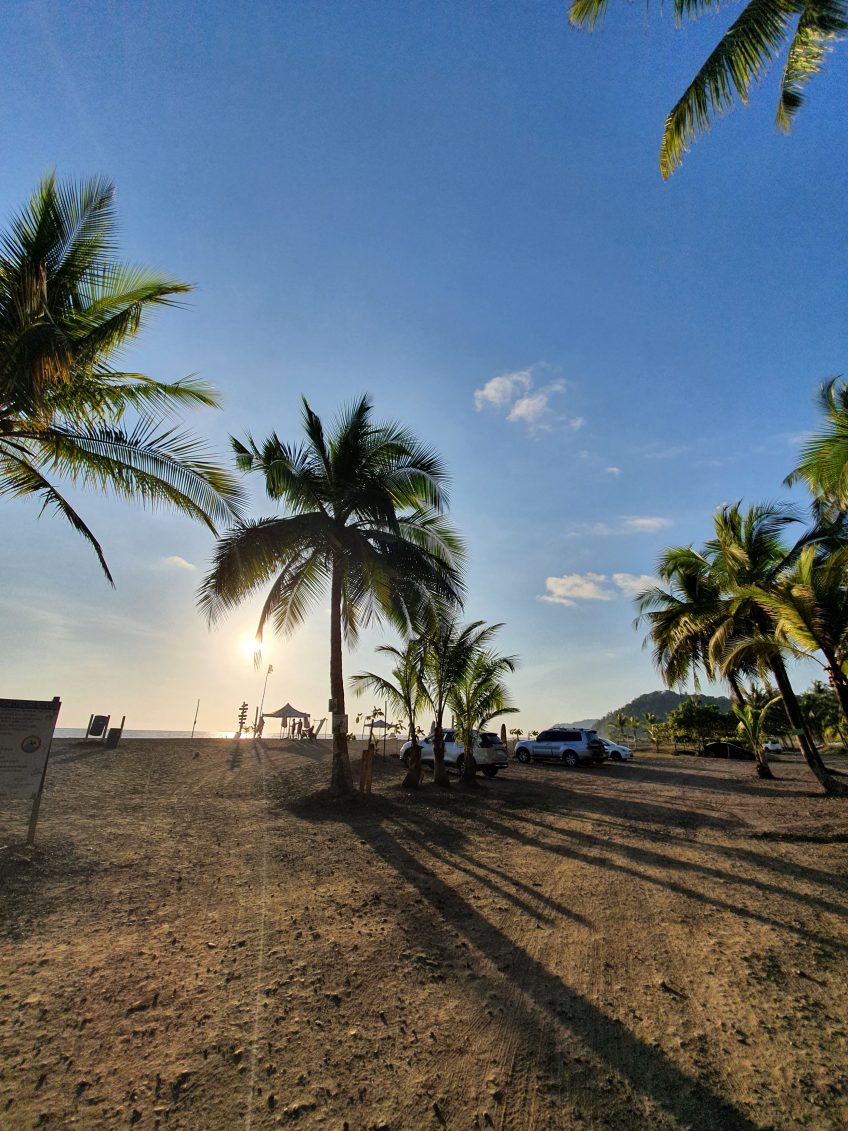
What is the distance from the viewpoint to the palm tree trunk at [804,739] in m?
13.2

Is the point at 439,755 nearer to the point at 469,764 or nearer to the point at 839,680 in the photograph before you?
the point at 469,764

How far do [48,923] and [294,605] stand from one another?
28.2 feet

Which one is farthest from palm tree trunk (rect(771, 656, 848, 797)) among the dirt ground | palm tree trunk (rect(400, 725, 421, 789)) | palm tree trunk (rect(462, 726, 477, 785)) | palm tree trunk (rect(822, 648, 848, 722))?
palm tree trunk (rect(400, 725, 421, 789))

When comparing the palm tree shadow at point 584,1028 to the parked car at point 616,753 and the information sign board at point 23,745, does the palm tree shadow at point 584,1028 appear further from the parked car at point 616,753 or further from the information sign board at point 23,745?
the parked car at point 616,753

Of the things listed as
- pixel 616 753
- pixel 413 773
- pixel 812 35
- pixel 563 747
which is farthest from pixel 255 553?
pixel 616 753

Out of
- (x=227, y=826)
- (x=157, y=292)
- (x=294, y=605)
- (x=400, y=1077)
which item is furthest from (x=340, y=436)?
(x=400, y=1077)

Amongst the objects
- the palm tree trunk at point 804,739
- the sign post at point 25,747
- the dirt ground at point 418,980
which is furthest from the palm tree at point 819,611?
the sign post at point 25,747

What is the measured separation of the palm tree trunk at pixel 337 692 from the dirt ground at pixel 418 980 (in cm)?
295

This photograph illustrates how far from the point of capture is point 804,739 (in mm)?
14633

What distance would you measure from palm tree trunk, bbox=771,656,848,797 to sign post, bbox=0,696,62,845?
56.8ft

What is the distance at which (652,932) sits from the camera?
15.9 ft

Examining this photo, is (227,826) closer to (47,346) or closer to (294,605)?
(294,605)

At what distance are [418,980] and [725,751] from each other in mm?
35636

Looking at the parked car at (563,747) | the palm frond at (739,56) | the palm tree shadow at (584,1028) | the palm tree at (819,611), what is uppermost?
the palm frond at (739,56)
